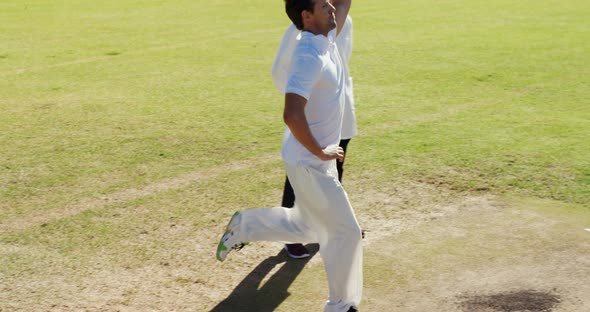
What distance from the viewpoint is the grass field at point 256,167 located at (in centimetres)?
619

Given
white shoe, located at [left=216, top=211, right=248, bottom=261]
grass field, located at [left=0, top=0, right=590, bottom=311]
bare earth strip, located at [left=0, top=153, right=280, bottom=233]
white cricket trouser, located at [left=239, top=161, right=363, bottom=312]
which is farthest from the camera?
bare earth strip, located at [left=0, top=153, right=280, bottom=233]

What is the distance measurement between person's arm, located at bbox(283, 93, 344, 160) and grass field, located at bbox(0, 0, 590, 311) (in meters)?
1.21

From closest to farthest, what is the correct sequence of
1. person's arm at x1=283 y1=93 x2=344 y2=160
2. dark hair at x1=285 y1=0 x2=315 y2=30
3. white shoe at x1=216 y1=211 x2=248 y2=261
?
1. person's arm at x1=283 y1=93 x2=344 y2=160
2. dark hair at x1=285 y1=0 x2=315 y2=30
3. white shoe at x1=216 y1=211 x2=248 y2=261

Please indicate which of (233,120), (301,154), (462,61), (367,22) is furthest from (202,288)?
(367,22)

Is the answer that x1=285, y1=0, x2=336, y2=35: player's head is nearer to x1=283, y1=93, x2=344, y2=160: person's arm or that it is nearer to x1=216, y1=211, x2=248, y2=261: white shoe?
x1=283, y1=93, x2=344, y2=160: person's arm

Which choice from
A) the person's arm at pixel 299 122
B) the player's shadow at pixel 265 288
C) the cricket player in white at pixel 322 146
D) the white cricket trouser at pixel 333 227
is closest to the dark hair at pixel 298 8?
the cricket player in white at pixel 322 146

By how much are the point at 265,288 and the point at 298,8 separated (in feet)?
6.52

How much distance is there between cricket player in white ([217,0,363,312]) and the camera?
5102 millimetres

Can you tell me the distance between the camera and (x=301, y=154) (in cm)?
532

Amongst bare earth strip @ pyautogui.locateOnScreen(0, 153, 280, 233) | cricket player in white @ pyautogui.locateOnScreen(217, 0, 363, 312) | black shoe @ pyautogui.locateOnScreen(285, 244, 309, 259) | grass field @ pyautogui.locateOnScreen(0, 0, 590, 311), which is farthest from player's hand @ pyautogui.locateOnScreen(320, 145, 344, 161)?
bare earth strip @ pyautogui.locateOnScreen(0, 153, 280, 233)

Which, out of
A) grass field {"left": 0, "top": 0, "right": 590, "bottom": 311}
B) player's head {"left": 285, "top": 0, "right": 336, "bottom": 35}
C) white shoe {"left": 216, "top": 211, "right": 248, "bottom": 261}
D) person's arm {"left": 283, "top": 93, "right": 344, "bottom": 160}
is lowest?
grass field {"left": 0, "top": 0, "right": 590, "bottom": 311}

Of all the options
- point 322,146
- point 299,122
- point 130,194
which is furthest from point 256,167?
point 299,122

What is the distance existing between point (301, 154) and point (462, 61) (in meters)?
9.55

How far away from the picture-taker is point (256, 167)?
29.1 ft
